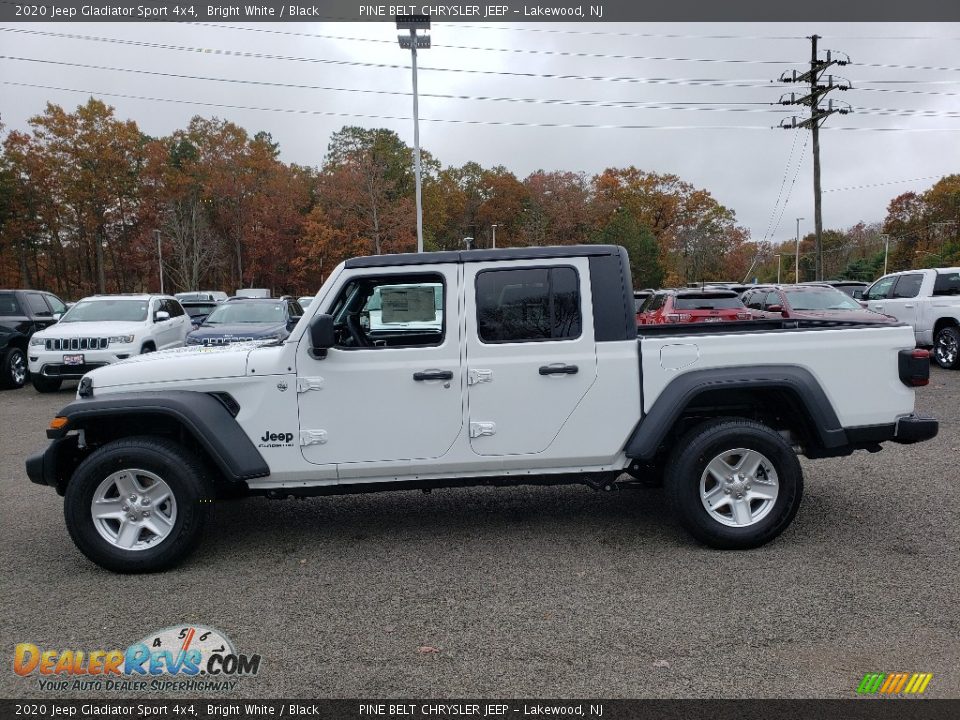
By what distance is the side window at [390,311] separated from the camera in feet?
16.3

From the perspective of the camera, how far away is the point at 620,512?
579 cm

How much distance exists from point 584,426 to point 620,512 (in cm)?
131

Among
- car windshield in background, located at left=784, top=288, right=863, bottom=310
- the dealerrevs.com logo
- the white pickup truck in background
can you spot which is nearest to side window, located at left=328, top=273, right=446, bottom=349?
the dealerrevs.com logo

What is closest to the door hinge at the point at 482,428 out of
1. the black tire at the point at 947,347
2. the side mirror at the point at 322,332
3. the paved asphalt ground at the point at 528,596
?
the paved asphalt ground at the point at 528,596

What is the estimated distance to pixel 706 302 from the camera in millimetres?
13898

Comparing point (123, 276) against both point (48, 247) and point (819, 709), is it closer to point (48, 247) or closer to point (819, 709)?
point (48, 247)

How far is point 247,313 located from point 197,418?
1102 cm

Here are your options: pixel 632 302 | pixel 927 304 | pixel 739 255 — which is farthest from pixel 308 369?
pixel 739 255

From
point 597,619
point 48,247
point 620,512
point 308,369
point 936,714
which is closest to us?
point 936,714

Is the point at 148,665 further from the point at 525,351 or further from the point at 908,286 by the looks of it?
the point at 908,286

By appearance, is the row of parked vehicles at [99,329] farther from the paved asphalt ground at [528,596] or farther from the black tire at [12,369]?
the paved asphalt ground at [528,596]

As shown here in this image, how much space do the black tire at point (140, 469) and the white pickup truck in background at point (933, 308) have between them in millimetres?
13913

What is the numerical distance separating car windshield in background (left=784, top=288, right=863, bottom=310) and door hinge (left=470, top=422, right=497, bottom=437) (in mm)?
11425

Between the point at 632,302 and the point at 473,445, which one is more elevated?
the point at 632,302
